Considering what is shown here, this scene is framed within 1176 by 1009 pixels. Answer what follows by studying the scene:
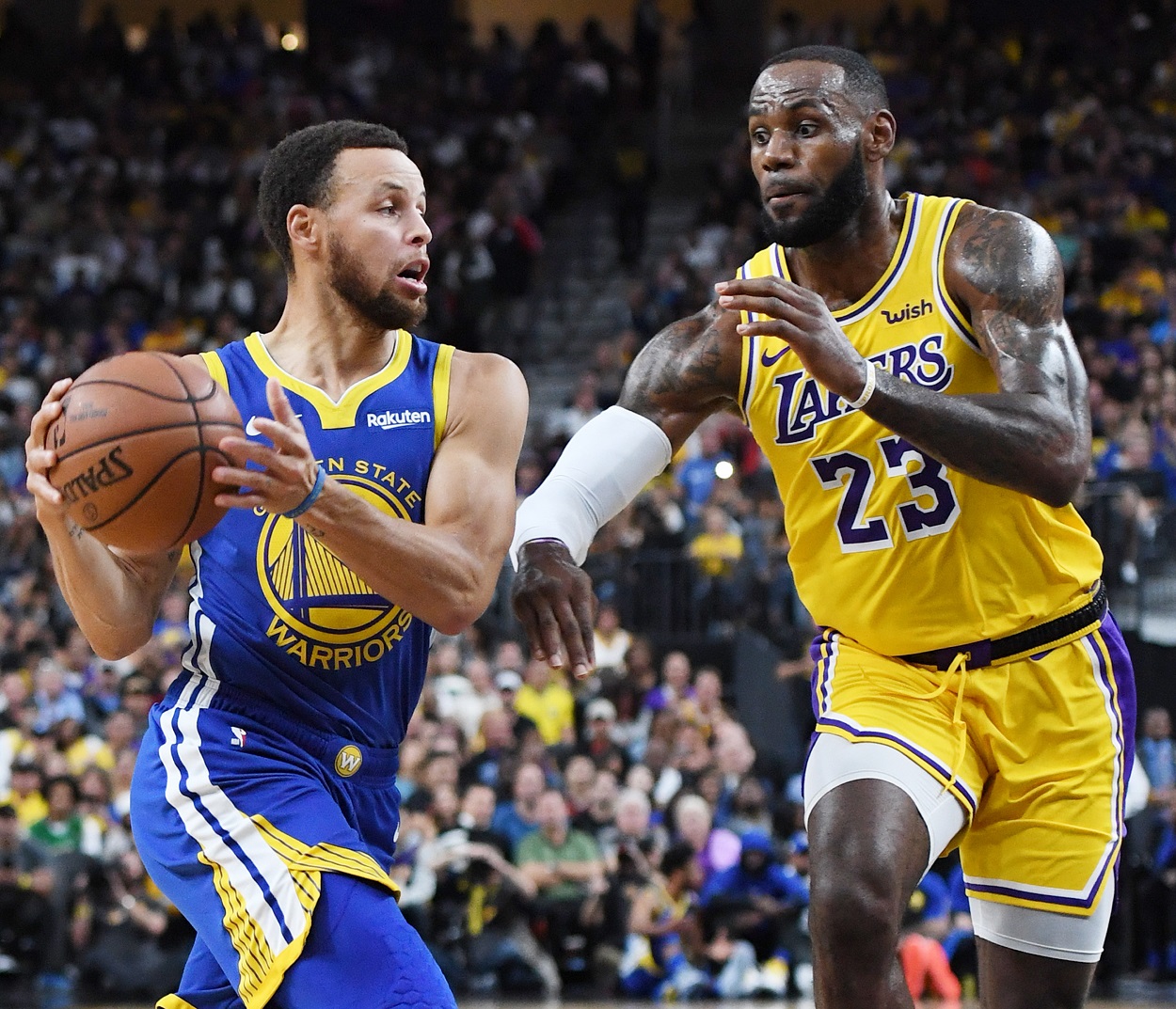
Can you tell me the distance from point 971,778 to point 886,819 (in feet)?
1.18

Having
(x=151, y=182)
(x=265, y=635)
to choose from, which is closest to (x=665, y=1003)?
(x=265, y=635)

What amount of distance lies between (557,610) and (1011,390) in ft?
3.81

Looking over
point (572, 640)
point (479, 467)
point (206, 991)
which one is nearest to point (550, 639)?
point (572, 640)

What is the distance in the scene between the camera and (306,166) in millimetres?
4199

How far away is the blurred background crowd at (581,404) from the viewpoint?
10.3 meters

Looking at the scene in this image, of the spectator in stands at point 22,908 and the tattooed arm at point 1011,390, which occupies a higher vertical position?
the tattooed arm at point 1011,390

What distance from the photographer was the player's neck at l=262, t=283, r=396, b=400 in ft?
13.5

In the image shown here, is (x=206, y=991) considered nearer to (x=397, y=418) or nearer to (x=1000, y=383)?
(x=397, y=418)

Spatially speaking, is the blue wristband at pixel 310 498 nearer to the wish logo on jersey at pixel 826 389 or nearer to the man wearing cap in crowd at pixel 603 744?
the wish logo on jersey at pixel 826 389

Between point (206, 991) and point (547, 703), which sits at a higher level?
point (206, 991)

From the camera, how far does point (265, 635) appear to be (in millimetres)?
3840

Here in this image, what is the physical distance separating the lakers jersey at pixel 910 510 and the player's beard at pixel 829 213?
18 centimetres

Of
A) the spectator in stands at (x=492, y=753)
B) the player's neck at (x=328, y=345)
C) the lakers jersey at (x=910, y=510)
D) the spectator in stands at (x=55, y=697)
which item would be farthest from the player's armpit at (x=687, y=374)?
the spectator in stands at (x=55, y=697)

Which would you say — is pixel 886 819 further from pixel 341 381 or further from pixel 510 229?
pixel 510 229
